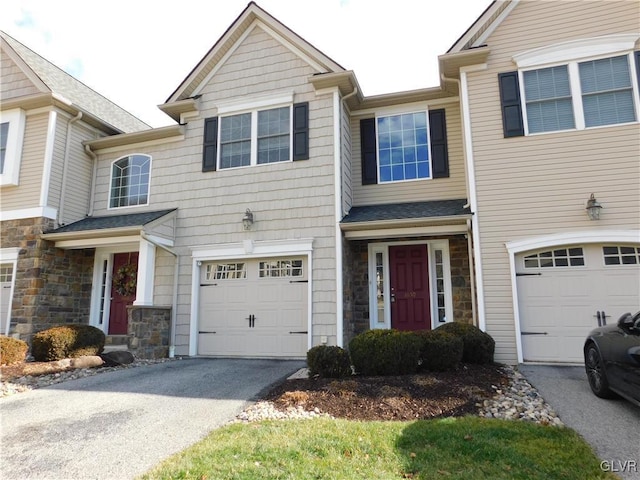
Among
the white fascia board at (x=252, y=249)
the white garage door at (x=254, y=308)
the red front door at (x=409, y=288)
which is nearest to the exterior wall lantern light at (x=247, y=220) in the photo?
the white fascia board at (x=252, y=249)

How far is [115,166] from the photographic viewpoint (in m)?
11.2

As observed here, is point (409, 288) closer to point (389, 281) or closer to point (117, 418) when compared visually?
point (389, 281)

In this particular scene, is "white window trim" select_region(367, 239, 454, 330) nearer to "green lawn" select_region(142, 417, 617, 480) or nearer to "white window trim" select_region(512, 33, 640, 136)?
"white window trim" select_region(512, 33, 640, 136)

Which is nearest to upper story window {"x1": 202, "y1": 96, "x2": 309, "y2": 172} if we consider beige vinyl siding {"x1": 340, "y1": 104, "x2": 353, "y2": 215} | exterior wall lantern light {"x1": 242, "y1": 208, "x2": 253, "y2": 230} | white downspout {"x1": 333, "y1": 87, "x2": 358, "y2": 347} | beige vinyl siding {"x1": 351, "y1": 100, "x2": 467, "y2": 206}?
white downspout {"x1": 333, "y1": 87, "x2": 358, "y2": 347}

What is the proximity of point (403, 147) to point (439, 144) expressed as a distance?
824mm

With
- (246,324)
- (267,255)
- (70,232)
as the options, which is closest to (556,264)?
(267,255)

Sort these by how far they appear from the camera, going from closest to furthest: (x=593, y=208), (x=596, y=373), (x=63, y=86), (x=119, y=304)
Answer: (x=596, y=373)
(x=593, y=208)
(x=119, y=304)
(x=63, y=86)

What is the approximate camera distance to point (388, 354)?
6195mm

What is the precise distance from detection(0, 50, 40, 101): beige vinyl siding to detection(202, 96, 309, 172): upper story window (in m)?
4.90

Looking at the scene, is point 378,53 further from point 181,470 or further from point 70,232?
point 181,470

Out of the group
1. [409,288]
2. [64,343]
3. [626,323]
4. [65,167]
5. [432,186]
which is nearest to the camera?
[626,323]

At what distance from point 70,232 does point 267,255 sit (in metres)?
4.77

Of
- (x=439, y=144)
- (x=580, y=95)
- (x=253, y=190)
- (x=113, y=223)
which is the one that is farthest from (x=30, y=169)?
(x=580, y=95)

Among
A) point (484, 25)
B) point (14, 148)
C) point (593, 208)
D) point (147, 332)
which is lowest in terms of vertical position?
point (147, 332)
